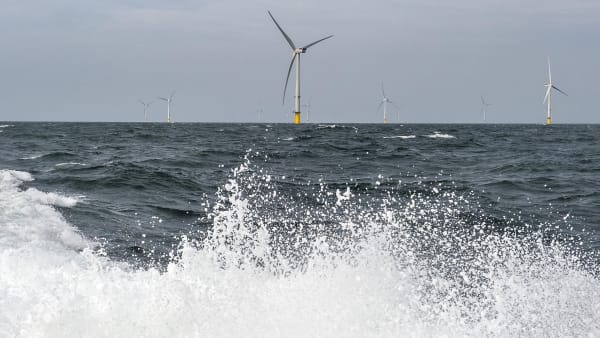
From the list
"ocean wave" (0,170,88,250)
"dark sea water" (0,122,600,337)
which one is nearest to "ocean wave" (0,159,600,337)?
"dark sea water" (0,122,600,337)

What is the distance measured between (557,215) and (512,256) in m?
4.29

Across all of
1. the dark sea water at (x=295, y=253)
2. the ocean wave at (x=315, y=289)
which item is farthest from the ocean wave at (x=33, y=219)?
the ocean wave at (x=315, y=289)

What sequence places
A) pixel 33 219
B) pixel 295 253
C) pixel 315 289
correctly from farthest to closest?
pixel 33 219 < pixel 295 253 < pixel 315 289

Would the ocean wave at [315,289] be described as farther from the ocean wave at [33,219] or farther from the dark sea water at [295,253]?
the ocean wave at [33,219]

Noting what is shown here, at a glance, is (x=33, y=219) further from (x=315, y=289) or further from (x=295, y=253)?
(x=315, y=289)

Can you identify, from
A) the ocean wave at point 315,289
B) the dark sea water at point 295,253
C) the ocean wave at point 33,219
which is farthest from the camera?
the ocean wave at point 33,219

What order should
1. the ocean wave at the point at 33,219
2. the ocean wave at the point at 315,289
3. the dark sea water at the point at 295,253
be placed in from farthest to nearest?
the ocean wave at the point at 33,219
the dark sea water at the point at 295,253
the ocean wave at the point at 315,289

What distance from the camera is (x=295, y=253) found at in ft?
30.3

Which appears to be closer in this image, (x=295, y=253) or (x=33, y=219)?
(x=295, y=253)

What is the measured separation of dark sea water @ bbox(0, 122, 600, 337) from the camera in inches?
210

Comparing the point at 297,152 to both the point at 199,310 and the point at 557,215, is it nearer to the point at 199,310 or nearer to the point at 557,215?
the point at 557,215

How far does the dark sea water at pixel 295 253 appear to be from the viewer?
17.5ft

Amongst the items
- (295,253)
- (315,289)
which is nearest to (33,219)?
(295,253)

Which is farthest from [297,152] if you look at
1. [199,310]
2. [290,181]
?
[199,310]
